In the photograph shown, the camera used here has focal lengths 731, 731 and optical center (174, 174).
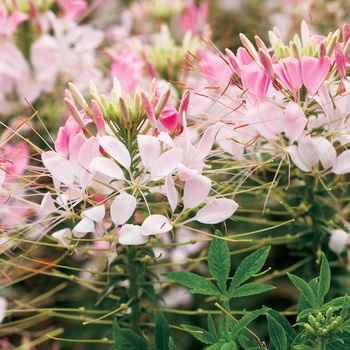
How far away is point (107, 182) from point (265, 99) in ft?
0.69

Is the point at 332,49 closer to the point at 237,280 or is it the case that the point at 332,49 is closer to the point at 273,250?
the point at 237,280

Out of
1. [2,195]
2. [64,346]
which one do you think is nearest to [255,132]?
[2,195]

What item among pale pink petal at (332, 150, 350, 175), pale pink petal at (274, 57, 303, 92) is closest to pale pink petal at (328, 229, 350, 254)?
pale pink petal at (332, 150, 350, 175)

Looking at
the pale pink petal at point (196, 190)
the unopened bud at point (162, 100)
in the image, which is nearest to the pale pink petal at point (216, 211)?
the pale pink petal at point (196, 190)

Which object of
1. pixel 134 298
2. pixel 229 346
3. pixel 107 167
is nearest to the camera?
pixel 229 346

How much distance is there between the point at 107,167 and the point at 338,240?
36 centimetres

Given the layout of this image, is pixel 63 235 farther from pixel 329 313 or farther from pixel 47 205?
pixel 329 313

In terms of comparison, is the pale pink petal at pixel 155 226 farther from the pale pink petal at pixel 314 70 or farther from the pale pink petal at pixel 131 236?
the pale pink petal at pixel 314 70

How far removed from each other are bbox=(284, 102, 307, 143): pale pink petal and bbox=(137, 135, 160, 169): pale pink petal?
0.16 m

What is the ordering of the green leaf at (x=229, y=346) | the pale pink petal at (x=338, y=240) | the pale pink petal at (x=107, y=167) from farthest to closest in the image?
the pale pink petal at (x=338, y=240), the pale pink petal at (x=107, y=167), the green leaf at (x=229, y=346)

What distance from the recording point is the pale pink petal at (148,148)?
0.77 metres

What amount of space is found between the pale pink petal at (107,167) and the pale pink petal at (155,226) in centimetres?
6

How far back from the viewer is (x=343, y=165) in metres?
0.86

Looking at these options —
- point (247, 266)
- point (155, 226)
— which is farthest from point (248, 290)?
point (155, 226)
